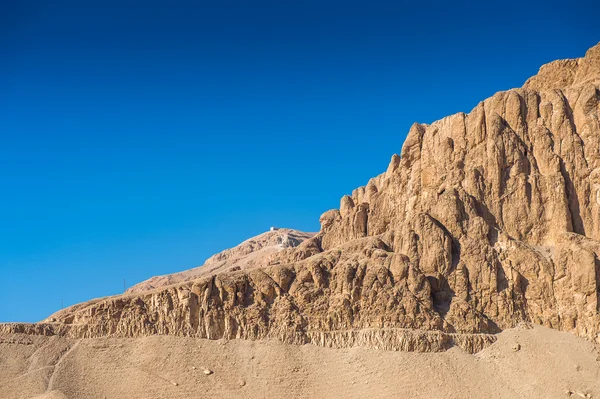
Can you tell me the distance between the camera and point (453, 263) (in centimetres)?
10762

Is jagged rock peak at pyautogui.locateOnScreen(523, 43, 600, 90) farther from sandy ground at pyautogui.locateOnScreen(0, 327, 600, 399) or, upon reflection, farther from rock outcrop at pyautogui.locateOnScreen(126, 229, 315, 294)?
rock outcrop at pyautogui.locateOnScreen(126, 229, 315, 294)

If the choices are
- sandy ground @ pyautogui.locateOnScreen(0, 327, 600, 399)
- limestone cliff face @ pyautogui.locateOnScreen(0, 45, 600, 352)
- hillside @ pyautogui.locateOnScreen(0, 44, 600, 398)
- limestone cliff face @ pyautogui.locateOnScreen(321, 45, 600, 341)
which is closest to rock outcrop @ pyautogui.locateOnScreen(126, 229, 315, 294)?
limestone cliff face @ pyautogui.locateOnScreen(0, 45, 600, 352)


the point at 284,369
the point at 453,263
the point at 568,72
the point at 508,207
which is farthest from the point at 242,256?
the point at 568,72

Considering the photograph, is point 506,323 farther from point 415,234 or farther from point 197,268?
point 197,268

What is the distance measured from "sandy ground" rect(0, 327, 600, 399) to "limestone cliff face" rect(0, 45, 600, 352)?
6.18 ft

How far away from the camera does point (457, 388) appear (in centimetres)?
9631

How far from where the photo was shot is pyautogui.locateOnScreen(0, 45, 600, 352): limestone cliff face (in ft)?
337

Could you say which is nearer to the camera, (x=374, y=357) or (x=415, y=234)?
(x=374, y=357)

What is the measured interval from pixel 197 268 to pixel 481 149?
6043cm

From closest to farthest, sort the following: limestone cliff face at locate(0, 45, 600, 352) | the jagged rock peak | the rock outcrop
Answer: limestone cliff face at locate(0, 45, 600, 352)
the jagged rock peak
the rock outcrop

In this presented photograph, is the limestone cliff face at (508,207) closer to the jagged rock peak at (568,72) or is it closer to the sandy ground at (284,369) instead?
the jagged rock peak at (568,72)

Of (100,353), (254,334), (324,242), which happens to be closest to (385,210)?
(324,242)

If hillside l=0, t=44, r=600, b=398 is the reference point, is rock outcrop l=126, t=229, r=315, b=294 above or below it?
above

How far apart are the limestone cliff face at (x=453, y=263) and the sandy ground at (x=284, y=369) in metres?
1.88
